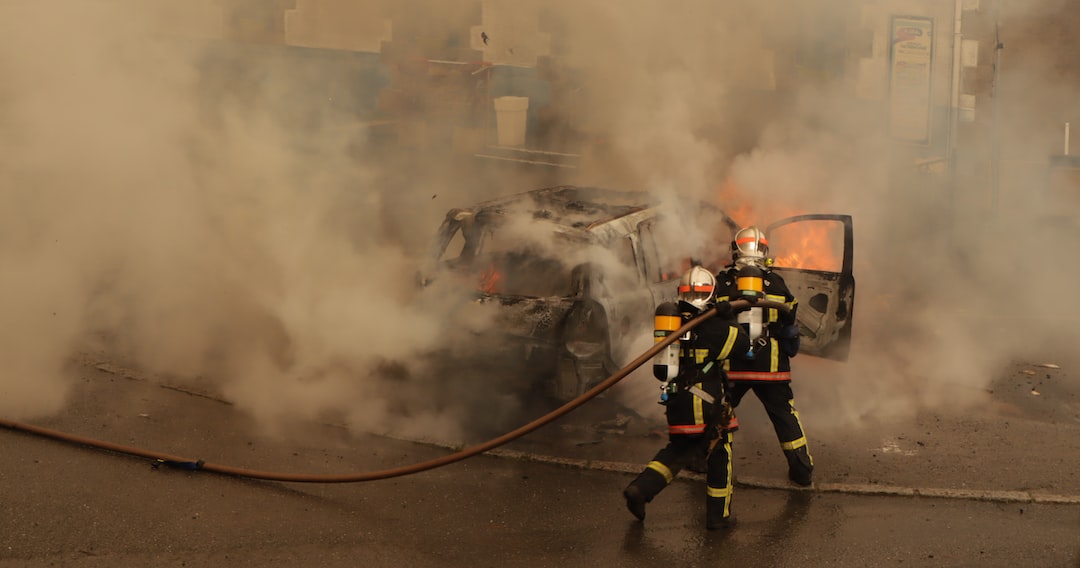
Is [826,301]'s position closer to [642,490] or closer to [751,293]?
[751,293]

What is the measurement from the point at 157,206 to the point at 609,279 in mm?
4342

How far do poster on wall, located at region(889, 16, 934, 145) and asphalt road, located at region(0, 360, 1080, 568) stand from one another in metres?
7.85

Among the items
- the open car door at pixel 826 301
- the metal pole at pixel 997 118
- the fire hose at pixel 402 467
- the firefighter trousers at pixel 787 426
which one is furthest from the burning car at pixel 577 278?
the metal pole at pixel 997 118

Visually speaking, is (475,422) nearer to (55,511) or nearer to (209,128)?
(55,511)

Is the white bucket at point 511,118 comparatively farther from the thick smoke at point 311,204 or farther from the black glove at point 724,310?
the black glove at point 724,310

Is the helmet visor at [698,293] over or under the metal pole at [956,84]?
under

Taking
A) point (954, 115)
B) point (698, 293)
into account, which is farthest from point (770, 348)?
point (954, 115)

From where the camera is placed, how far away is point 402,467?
557 centimetres

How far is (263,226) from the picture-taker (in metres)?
8.09

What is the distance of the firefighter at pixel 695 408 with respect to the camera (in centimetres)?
499

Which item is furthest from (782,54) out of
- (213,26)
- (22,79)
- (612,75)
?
(22,79)

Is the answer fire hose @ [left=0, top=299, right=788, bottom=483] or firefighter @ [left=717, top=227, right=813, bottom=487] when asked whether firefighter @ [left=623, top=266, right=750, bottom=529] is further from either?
firefighter @ [left=717, top=227, right=813, bottom=487]

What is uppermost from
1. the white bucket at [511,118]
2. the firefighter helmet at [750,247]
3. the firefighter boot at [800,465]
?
the white bucket at [511,118]

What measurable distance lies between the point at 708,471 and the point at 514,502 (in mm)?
1103
